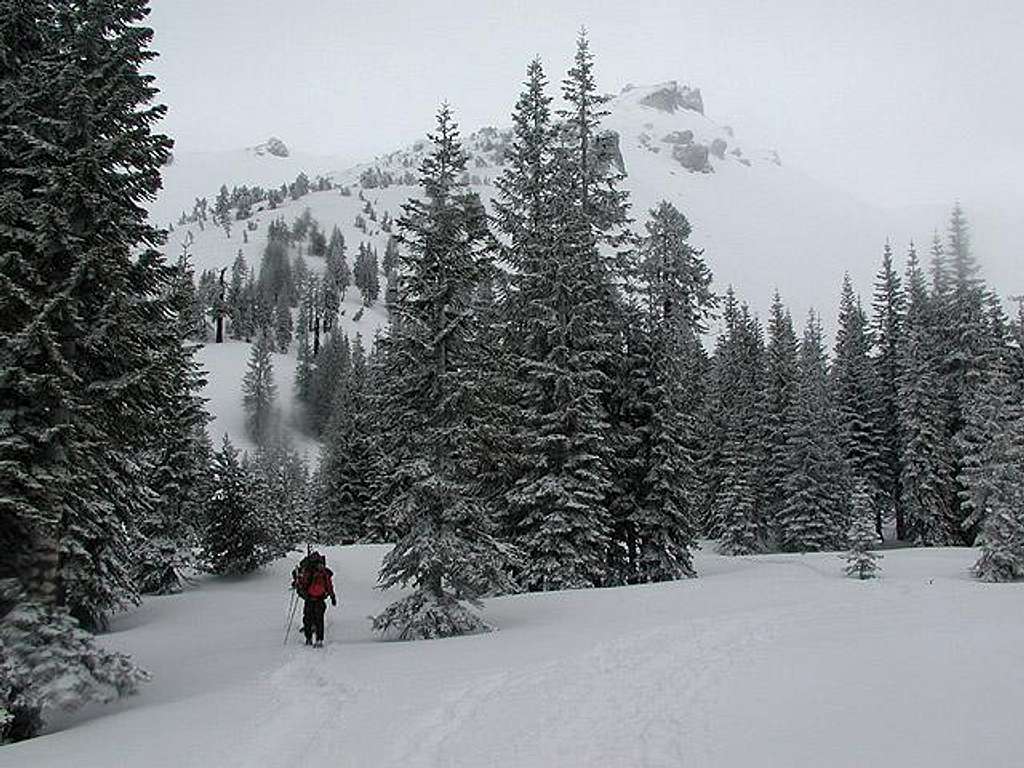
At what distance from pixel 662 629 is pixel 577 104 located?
68.0 feet

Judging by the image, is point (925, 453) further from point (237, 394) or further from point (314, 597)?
point (237, 394)

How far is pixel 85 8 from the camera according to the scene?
45.7ft

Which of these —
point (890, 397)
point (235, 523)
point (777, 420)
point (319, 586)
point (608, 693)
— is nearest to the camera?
point (608, 693)

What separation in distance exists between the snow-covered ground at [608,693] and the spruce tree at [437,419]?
1317mm

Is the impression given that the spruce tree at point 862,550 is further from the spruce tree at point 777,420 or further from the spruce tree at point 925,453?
the spruce tree at point 925,453

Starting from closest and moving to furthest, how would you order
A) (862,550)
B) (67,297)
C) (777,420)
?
(67,297), (862,550), (777,420)

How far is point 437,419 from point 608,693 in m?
8.59

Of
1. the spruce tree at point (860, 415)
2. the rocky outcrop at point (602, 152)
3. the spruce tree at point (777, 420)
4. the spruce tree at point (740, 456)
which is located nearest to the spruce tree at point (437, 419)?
the rocky outcrop at point (602, 152)

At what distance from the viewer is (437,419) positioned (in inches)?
703

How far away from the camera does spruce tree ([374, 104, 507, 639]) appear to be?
55.4ft

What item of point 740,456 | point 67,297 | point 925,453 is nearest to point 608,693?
point 67,297

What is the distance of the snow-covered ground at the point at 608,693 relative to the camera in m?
8.27

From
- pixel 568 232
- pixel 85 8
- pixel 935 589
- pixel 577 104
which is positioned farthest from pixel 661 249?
pixel 85 8

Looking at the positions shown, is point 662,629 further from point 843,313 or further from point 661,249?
point 843,313
